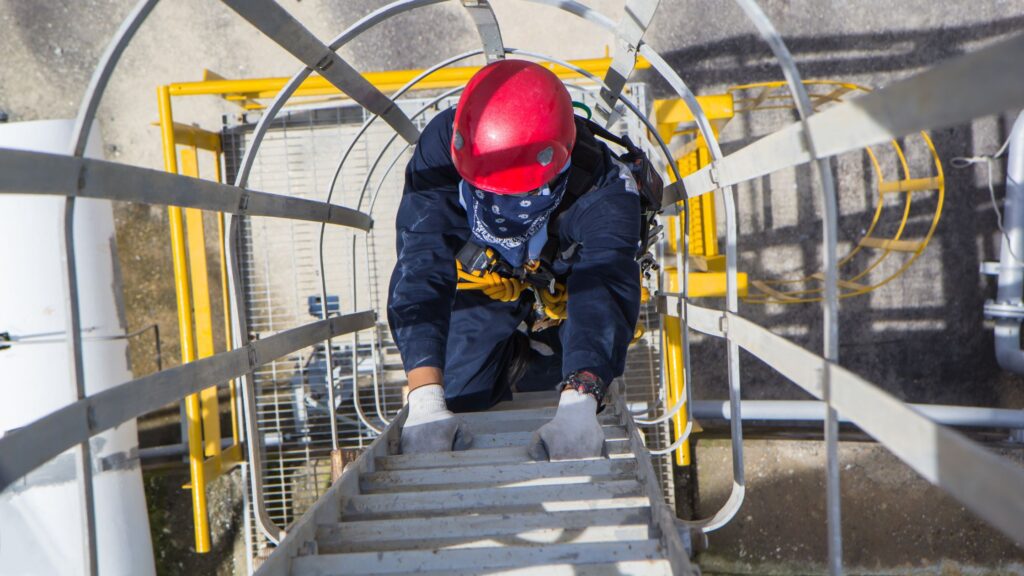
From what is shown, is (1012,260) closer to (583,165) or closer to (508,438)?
(583,165)

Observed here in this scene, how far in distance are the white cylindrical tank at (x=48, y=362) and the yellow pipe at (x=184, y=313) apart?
416 mm

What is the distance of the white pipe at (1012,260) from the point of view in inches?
169

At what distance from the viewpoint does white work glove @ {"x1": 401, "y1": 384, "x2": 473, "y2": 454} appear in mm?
2285

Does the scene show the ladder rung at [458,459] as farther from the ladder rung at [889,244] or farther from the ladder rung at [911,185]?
the ladder rung at [911,185]

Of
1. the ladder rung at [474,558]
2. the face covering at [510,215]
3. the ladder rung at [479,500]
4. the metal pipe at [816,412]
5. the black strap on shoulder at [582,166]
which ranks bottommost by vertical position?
the metal pipe at [816,412]

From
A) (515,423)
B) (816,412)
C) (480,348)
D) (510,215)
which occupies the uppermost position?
(510,215)

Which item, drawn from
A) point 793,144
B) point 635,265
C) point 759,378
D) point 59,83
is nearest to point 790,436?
point 759,378

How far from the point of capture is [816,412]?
427 cm

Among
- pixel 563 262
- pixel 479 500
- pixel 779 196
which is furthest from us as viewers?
pixel 779 196

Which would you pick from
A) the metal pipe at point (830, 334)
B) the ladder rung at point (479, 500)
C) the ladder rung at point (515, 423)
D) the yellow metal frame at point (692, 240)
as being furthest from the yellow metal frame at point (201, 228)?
the metal pipe at point (830, 334)

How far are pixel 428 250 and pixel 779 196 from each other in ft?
9.55

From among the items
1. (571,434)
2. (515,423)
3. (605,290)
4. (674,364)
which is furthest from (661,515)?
(674,364)

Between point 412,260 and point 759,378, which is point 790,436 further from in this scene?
point 412,260

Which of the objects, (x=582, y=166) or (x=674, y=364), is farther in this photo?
(x=674, y=364)
